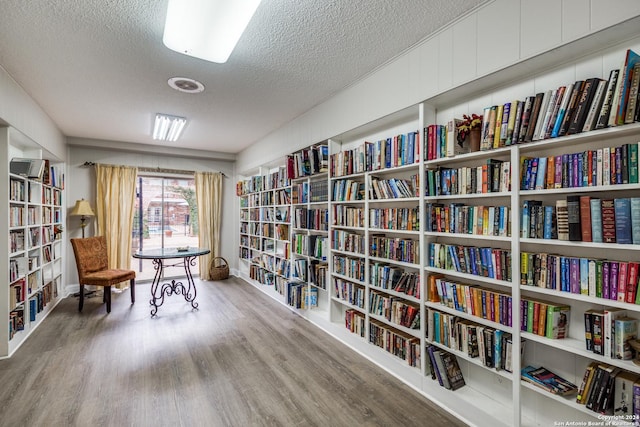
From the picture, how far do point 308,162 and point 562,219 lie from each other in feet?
8.21

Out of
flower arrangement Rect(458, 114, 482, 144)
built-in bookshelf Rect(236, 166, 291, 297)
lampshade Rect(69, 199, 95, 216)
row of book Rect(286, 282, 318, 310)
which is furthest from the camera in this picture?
lampshade Rect(69, 199, 95, 216)

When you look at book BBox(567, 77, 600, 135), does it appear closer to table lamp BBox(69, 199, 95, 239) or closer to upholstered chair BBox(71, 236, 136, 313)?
upholstered chair BBox(71, 236, 136, 313)

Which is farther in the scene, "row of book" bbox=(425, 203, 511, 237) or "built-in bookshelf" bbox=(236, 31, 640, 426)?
"row of book" bbox=(425, 203, 511, 237)

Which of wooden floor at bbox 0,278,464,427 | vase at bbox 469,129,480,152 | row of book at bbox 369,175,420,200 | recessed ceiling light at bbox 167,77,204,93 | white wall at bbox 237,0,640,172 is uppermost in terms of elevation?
recessed ceiling light at bbox 167,77,204,93

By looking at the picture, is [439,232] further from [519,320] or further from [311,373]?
[311,373]

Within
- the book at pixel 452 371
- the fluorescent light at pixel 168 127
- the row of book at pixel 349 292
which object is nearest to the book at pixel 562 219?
the book at pixel 452 371

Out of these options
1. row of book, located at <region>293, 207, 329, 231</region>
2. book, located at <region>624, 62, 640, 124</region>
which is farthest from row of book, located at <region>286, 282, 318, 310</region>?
book, located at <region>624, 62, 640, 124</region>

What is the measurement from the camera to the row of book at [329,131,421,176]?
2309mm

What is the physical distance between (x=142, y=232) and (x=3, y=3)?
450 centimetres

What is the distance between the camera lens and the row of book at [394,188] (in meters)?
2.36

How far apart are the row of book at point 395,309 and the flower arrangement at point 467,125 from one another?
131cm

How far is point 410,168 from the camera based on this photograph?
2375mm

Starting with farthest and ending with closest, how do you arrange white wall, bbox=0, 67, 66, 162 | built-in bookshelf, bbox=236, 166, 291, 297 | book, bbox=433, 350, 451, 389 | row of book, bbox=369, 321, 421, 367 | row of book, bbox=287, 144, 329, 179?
1. built-in bookshelf, bbox=236, 166, 291, 297
2. row of book, bbox=287, 144, 329, 179
3. white wall, bbox=0, 67, 66, 162
4. row of book, bbox=369, 321, 421, 367
5. book, bbox=433, 350, 451, 389

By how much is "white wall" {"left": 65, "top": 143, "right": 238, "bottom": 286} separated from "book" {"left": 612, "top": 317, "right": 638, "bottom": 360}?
588 centimetres
